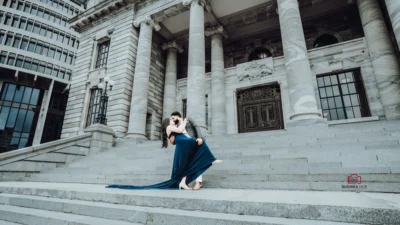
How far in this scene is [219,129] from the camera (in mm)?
12930

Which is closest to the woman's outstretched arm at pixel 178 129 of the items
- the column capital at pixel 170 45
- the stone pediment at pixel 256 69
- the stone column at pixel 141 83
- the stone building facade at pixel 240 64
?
the stone building facade at pixel 240 64

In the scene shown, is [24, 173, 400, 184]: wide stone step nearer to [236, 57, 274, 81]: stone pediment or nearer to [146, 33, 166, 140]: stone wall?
[146, 33, 166, 140]: stone wall

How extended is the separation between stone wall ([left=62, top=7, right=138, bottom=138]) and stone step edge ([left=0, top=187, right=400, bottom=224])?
32.5 ft

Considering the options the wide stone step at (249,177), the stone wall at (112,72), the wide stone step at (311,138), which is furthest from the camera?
the stone wall at (112,72)

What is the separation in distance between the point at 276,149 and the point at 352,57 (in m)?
9.70

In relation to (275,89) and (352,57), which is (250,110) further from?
(352,57)

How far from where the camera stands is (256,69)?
44.3 ft

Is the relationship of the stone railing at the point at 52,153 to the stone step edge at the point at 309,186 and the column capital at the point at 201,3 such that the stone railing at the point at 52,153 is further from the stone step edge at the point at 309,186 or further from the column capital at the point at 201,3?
the column capital at the point at 201,3

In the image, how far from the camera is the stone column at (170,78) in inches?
605

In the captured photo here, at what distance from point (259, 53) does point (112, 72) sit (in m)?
11.1

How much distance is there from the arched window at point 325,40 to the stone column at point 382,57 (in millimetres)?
2338

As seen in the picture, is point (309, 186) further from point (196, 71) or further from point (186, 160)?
point (196, 71)

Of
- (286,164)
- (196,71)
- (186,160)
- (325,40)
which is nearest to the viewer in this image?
(186,160)

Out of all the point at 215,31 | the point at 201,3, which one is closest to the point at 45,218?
the point at 201,3
